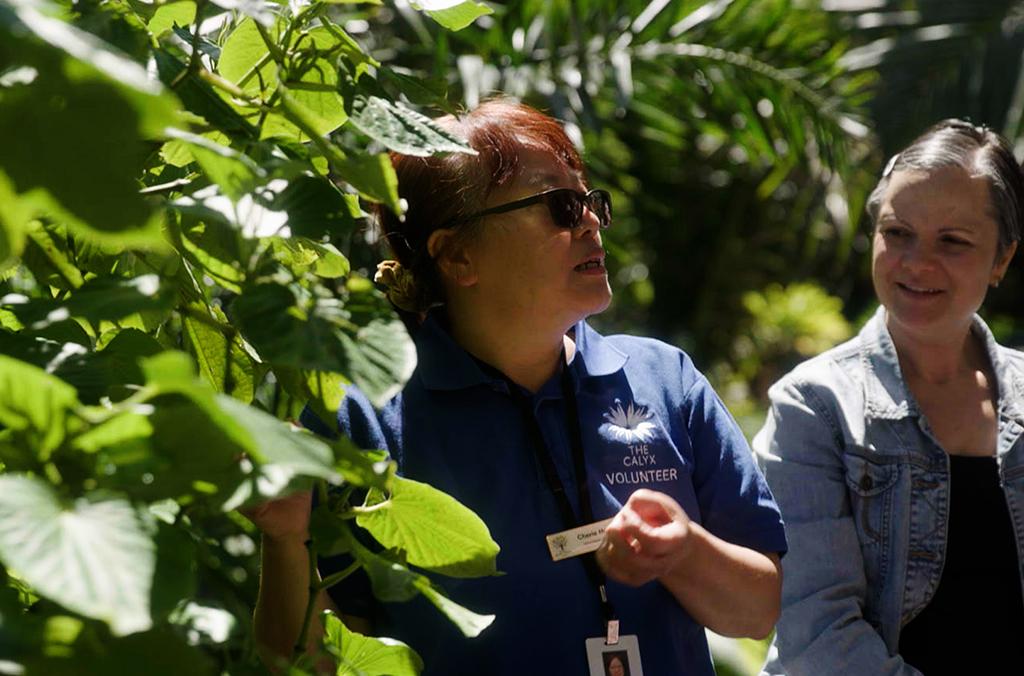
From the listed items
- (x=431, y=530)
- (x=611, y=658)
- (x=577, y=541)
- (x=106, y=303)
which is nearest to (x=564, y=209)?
(x=577, y=541)

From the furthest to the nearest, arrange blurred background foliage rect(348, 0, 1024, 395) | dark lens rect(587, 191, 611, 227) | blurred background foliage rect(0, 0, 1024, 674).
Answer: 1. blurred background foliage rect(348, 0, 1024, 395)
2. blurred background foliage rect(0, 0, 1024, 674)
3. dark lens rect(587, 191, 611, 227)

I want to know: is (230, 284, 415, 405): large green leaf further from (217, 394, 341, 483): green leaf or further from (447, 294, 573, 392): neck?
(447, 294, 573, 392): neck

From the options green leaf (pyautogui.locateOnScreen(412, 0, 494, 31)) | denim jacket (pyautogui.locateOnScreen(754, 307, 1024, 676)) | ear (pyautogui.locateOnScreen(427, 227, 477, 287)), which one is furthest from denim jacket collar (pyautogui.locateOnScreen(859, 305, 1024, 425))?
green leaf (pyautogui.locateOnScreen(412, 0, 494, 31))

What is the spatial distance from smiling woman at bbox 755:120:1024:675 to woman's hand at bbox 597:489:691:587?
732 millimetres

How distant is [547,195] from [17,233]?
1270mm

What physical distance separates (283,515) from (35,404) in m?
0.52

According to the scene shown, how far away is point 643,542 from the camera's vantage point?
1603mm

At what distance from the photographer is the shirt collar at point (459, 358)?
6.19 ft

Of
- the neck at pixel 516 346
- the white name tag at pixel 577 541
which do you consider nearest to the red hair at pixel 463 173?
the neck at pixel 516 346

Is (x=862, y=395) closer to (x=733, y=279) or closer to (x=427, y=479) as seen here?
(x=427, y=479)

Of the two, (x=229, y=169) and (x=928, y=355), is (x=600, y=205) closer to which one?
(x=928, y=355)

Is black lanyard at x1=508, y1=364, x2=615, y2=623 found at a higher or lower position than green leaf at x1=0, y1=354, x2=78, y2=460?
lower

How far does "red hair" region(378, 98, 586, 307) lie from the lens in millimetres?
1949

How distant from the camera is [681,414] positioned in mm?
1970
